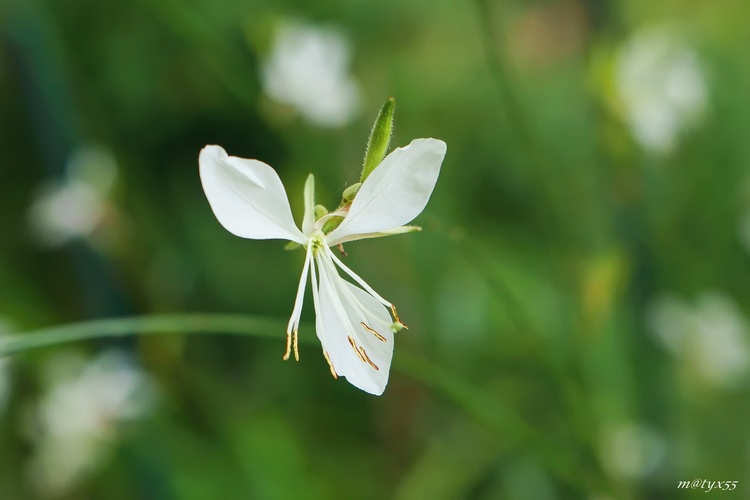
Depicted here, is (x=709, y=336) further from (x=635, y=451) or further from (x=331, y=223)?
(x=331, y=223)

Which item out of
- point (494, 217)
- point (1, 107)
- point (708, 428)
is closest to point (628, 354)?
point (708, 428)

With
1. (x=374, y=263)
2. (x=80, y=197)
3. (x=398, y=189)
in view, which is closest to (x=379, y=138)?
(x=398, y=189)

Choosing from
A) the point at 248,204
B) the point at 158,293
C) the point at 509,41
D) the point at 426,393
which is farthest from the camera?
the point at 509,41

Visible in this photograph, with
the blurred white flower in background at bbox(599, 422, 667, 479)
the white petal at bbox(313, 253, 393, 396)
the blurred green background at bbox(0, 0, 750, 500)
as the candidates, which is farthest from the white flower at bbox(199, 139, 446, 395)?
the blurred white flower in background at bbox(599, 422, 667, 479)

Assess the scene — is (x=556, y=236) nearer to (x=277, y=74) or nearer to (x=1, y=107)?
(x=277, y=74)

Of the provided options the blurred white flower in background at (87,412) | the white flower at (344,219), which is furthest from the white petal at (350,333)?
the blurred white flower in background at (87,412)

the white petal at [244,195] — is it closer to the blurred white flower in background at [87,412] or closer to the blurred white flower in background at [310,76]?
the blurred white flower in background at [310,76]
